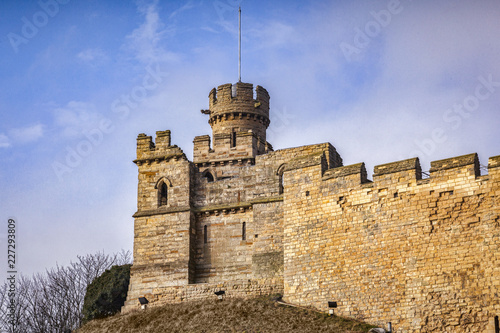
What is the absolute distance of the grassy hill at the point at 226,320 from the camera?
2983cm

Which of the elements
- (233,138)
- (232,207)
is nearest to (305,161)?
(232,207)

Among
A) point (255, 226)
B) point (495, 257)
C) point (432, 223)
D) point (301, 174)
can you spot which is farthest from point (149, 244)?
point (495, 257)

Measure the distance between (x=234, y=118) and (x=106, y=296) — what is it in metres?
11.3

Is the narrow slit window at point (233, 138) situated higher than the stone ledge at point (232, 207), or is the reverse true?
the narrow slit window at point (233, 138)

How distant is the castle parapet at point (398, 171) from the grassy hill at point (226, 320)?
5.12m

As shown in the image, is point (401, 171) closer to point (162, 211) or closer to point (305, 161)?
point (305, 161)

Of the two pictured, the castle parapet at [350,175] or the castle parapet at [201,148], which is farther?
the castle parapet at [201,148]

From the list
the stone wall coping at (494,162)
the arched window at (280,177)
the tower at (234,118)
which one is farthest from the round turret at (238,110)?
the stone wall coping at (494,162)

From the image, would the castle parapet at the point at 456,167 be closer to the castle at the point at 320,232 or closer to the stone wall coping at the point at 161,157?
the castle at the point at 320,232

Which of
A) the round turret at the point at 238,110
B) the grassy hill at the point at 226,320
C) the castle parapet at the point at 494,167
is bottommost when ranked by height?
the grassy hill at the point at 226,320

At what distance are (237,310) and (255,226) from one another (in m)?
4.45

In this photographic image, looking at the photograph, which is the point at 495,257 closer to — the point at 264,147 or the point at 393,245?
the point at 393,245

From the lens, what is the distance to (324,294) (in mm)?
30953

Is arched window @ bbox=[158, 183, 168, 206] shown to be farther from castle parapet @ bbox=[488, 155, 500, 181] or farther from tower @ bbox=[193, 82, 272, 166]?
castle parapet @ bbox=[488, 155, 500, 181]
